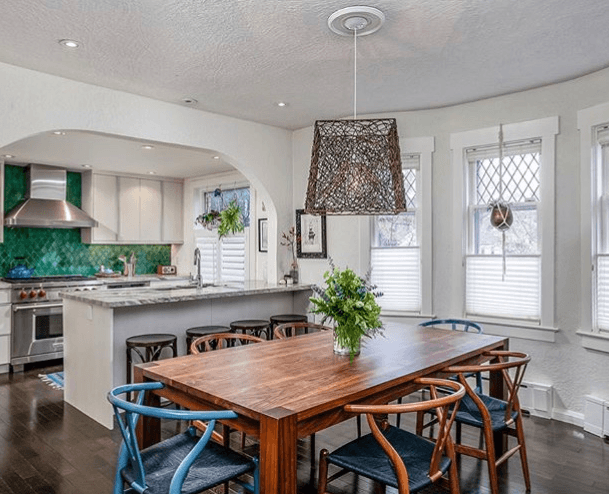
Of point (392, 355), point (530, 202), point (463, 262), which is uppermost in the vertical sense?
point (530, 202)

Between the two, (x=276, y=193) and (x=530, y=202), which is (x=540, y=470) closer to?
(x=530, y=202)

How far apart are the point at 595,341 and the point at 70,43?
425cm

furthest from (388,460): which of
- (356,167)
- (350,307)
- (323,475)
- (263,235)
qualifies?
(263,235)

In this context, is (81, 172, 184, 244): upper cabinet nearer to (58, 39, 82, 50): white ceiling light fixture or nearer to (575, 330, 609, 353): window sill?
(58, 39, 82, 50): white ceiling light fixture

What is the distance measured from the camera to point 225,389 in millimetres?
2004

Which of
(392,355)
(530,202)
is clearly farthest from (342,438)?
(530,202)

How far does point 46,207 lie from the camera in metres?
6.34

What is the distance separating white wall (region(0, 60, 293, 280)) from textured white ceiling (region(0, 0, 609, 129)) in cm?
14

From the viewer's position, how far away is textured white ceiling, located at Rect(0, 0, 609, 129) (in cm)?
262

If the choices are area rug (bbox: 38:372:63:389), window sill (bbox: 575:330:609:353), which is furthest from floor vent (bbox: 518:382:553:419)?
area rug (bbox: 38:372:63:389)

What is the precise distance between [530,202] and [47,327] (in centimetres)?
540

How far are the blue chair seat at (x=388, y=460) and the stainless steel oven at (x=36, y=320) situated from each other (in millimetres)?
4722

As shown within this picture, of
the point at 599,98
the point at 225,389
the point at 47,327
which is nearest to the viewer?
the point at 225,389

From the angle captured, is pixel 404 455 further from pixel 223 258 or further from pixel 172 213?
pixel 172 213
